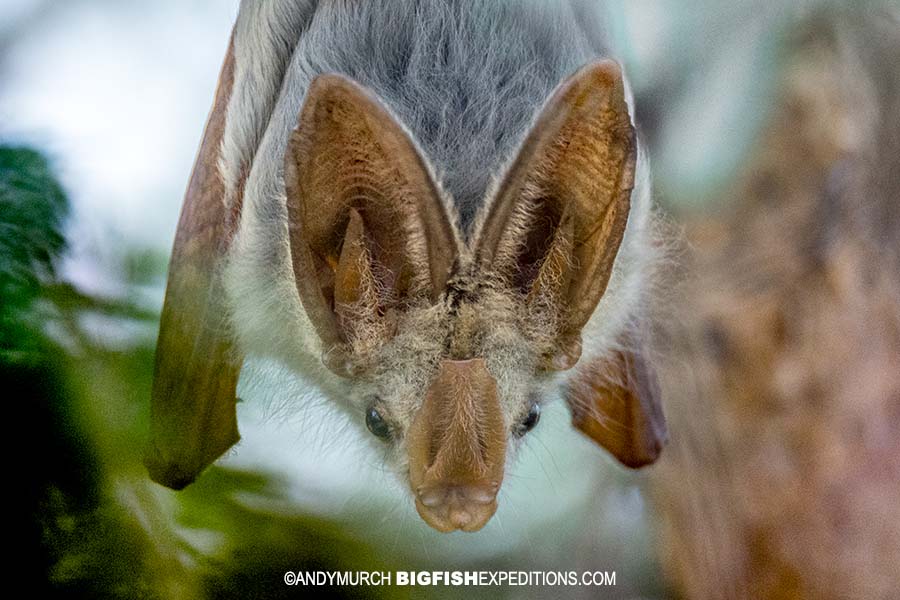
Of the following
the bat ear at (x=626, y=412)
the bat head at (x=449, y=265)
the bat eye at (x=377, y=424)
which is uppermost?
the bat head at (x=449, y=265)

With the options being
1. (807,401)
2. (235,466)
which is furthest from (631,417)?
(235,466)

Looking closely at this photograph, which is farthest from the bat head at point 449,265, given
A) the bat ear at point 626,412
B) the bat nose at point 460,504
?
the bat ear at point 626,412

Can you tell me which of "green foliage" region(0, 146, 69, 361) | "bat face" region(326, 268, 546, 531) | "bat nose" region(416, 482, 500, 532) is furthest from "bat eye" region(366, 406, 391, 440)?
"green foliage" region(0, 146, 69, 361)

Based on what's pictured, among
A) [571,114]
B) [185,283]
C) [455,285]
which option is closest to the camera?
[571,114]

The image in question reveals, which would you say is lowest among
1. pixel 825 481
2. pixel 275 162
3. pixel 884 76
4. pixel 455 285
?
pixel 825 481

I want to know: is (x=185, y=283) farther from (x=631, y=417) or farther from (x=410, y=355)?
(x=631, y=417)

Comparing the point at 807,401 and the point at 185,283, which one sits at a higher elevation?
the point at 185,283

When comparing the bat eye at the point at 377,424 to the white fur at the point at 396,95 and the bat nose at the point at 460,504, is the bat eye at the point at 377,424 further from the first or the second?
the bat nose at the point at 460,504
